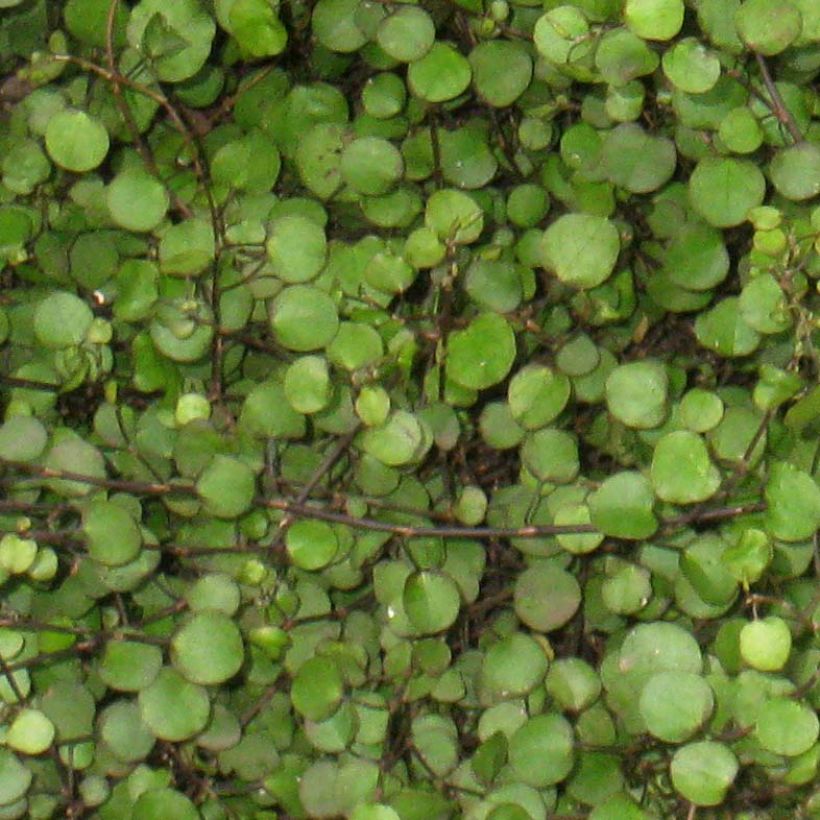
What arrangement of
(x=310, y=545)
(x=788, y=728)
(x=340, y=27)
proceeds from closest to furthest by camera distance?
(x=788, y=728) < (x=310, y=545) < (x=340, y=27)

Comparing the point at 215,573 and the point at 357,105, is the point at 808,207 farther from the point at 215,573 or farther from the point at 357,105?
the point at 215,573

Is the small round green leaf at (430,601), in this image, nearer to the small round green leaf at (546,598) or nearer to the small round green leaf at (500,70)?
the small round green leaf at (546,598)

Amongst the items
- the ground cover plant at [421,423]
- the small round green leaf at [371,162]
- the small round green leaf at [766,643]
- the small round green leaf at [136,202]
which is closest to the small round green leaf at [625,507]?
the ground cover plant at [421,423]

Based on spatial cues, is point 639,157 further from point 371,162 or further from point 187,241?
point 187,241

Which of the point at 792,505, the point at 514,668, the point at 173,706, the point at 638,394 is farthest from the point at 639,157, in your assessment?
the point at 173,706

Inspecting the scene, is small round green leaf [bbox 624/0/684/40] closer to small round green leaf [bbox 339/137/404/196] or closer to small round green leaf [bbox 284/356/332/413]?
small round green leaf [bbox 339/137/404/196]

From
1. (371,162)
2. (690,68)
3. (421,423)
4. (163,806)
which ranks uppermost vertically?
(690,68)

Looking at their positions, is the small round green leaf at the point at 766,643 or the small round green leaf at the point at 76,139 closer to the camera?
the small round green leaf at the point at 766,643

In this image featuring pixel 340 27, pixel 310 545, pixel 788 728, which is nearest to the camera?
pixel 788 728

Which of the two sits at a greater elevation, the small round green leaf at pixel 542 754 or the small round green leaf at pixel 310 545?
the small round green leaf at pixel 310 545
